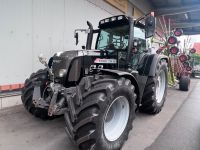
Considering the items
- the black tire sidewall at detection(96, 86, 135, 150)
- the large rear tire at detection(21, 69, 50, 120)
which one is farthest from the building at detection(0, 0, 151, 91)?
the black tire sidewall at detection(96, 86, 135, 150)

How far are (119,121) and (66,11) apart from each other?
4.05 m

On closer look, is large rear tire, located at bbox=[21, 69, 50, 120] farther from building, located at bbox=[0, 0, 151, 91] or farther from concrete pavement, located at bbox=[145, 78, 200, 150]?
concrete pavement, located at bbox=[145, 78, 200, 150]

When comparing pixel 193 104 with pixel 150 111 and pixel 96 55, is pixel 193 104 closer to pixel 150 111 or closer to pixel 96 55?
pixel 150 111

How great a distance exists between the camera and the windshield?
3.87 metres

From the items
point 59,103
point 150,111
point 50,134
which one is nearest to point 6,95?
point 50,134

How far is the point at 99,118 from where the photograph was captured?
2422 millimetres

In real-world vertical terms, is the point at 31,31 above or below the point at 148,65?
above

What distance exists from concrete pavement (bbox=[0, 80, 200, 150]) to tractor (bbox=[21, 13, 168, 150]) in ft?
0.72

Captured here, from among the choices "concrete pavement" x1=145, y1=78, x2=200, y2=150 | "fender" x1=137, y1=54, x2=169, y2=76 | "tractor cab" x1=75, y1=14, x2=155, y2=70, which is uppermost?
"tractor cab" x1=75, y1=14, x2=155, y2=70

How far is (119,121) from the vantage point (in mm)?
3029

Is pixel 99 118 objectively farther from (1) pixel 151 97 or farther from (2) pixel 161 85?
(2) pixel 161 85

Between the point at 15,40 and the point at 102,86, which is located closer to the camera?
the point at 102,86

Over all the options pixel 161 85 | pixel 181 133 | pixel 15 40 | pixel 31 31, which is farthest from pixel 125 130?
pixel 31 31

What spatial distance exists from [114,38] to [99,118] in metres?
2.05
